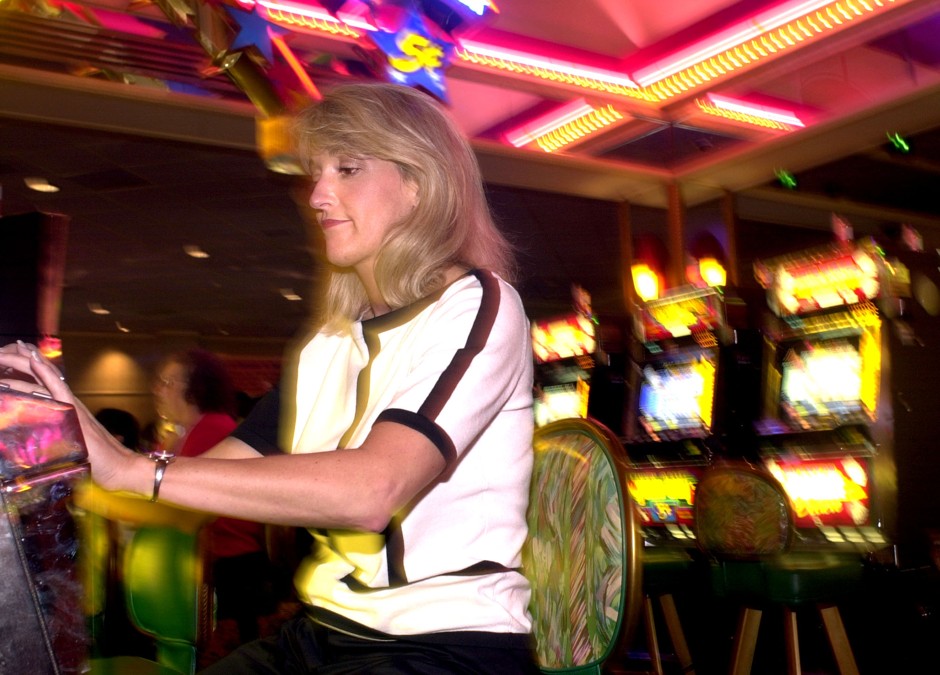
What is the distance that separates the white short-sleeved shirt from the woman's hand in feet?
0.97

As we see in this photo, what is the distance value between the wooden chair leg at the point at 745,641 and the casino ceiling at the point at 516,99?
230 centimetres

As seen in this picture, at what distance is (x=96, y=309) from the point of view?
14.3 m

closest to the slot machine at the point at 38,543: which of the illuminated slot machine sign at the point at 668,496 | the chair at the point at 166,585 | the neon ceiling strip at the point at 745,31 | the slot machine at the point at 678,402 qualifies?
the chair at the point at 166,585

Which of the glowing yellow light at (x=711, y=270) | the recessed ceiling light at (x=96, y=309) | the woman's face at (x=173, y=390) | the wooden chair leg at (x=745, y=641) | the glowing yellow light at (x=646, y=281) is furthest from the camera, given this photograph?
the recessed ceiling light at (x=96, y=309)

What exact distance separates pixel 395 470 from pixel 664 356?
4787 millimetres

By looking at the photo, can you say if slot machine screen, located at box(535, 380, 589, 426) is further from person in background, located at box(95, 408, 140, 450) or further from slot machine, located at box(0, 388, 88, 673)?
slot machine, located at box(0, 388, 88, 673)

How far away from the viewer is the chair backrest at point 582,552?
1365 millimetres

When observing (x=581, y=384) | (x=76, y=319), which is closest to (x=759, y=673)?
(x=581, y=384)

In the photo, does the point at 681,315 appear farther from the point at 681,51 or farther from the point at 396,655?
the point at 396,655

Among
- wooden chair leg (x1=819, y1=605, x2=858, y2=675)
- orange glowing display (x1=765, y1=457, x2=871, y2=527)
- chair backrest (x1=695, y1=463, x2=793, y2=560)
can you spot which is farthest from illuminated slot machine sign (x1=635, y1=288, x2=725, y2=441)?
wooden chair leg (x1=819, y1=605, x2=858, y2=675)

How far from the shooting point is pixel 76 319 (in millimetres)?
15258

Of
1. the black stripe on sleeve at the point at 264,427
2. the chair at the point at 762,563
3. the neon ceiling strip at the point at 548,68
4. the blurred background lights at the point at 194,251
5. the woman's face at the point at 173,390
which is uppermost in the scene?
the neon ceiling strip at the point at 548,68

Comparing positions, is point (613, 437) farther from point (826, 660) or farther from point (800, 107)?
point (800, 107)

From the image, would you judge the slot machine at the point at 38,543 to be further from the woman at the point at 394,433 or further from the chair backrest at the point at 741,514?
the chair backrest at the point at 741,514
